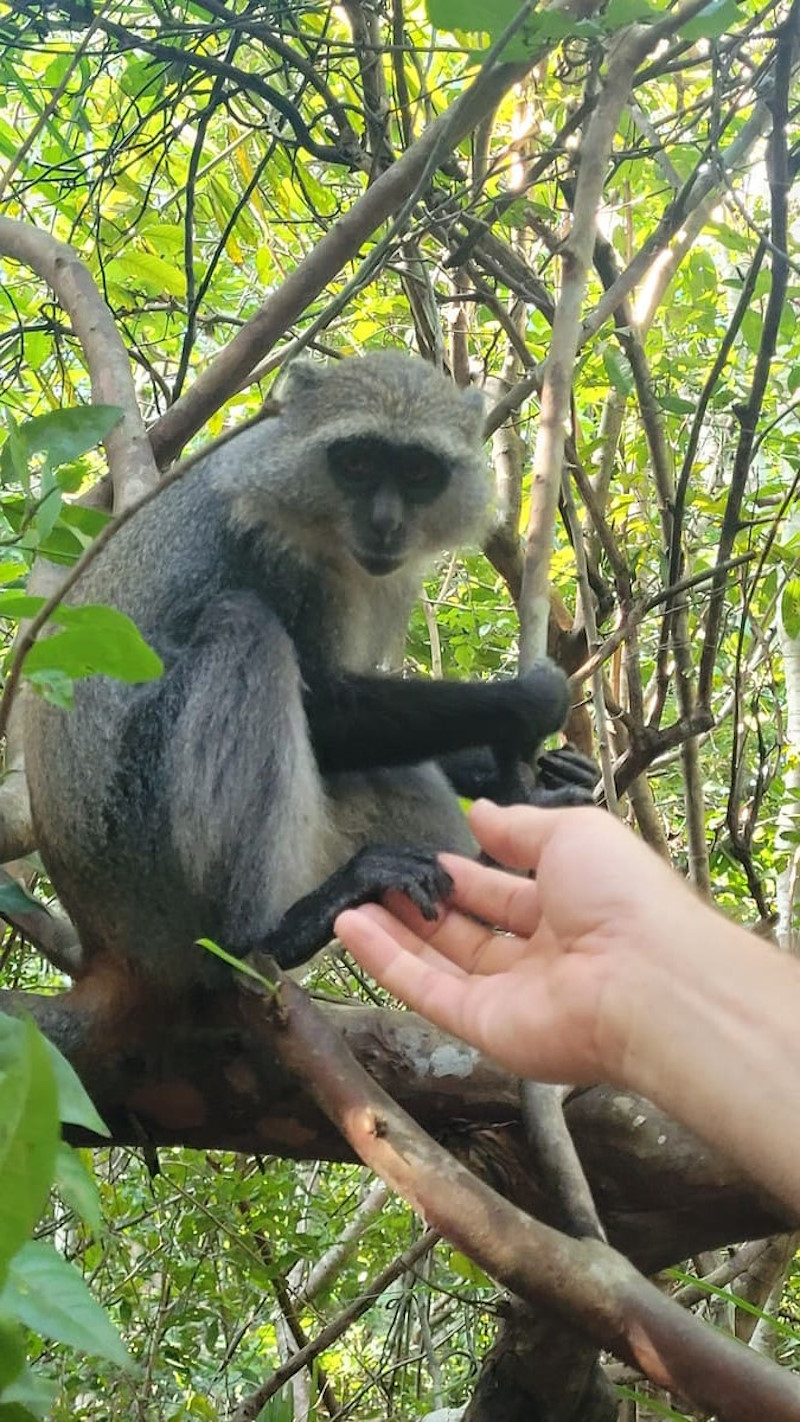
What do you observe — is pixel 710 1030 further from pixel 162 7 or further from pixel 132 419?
pixel 162 7

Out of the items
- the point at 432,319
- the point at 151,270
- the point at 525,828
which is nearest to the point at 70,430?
the point at 525,828

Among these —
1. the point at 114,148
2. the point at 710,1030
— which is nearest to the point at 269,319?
the point at 114,148

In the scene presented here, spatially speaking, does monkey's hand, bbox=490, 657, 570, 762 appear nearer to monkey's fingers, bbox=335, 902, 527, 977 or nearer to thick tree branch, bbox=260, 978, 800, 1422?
monkey's fingers, bbox=335, 902, 527, 977

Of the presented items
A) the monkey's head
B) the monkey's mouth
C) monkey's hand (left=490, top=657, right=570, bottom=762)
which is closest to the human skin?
monkey's hand (left=490, top=657, right=570, bottom=762)

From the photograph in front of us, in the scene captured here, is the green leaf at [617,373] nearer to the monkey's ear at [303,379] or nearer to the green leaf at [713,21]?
the monkey's ear at [303,379]

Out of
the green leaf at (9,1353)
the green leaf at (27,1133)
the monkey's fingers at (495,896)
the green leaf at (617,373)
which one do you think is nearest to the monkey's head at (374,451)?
the green leaf at (617,373)

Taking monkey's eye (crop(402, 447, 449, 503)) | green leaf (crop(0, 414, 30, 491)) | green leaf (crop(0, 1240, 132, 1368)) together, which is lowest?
green leaf (crop(0, 1240, 132, 1368))

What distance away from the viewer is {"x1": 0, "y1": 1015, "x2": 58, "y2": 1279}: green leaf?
900 millimetres

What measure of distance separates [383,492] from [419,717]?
90 centimetres

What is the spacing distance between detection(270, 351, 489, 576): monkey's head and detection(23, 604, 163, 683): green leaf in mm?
2940

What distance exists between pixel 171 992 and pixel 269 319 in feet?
8.43

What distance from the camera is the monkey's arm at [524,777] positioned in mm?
4312

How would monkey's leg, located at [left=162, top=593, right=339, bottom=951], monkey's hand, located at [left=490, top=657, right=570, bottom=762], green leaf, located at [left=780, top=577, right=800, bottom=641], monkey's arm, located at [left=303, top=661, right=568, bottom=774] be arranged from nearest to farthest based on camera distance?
monkey's leg, located at [left=162, top=593, right=339, bottom=951]
monkey's hand, located at [left=490, top=657, right=570, bottom=762]
monkey's arm, located at [left=303, top=661, right=568, bottom=774]
green leaf, located at [left=780, top=577, right=800, bottom=641]

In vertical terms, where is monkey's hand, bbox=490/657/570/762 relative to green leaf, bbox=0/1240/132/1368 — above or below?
above
